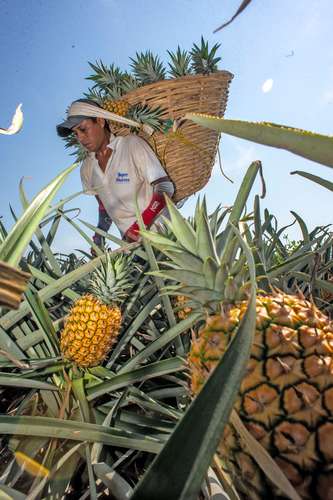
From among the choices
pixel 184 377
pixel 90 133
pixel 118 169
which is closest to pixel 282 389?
pixel 184 377

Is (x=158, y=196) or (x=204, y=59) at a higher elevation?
(x=204, y=59)

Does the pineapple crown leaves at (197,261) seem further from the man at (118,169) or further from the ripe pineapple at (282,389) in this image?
the man at (118,169)

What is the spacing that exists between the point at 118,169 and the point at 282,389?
2.39m

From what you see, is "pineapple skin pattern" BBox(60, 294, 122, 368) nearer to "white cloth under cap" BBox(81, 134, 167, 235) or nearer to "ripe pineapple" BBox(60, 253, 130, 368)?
"ripe pineapple" BBox(60, 253, 130, 368)

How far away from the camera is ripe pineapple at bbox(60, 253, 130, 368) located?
0.54m

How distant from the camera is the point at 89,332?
539 mm

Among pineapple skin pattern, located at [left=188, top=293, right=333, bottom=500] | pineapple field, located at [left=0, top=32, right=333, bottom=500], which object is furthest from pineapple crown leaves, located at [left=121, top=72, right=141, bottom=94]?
pineapple skin pattern, located at [left=188, top=293, right=333, bottom=500]

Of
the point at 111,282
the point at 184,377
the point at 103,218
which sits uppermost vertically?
the point at 103,218

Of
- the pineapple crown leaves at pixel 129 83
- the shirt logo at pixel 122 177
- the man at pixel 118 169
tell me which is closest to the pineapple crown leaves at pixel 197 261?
the man at pixel 118 169

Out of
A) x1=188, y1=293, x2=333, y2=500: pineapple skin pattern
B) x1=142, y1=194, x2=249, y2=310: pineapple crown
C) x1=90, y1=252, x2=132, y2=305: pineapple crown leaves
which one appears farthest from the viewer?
→ x1=90, y1=252, x2=132, y2=305: pineapple crown leaves

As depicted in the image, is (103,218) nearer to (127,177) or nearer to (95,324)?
(127,177)

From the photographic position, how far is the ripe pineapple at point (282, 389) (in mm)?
352

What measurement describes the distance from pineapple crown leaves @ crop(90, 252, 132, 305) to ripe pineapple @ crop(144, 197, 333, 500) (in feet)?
0.71

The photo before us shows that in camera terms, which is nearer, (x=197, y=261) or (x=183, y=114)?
(x=197, y=261)
